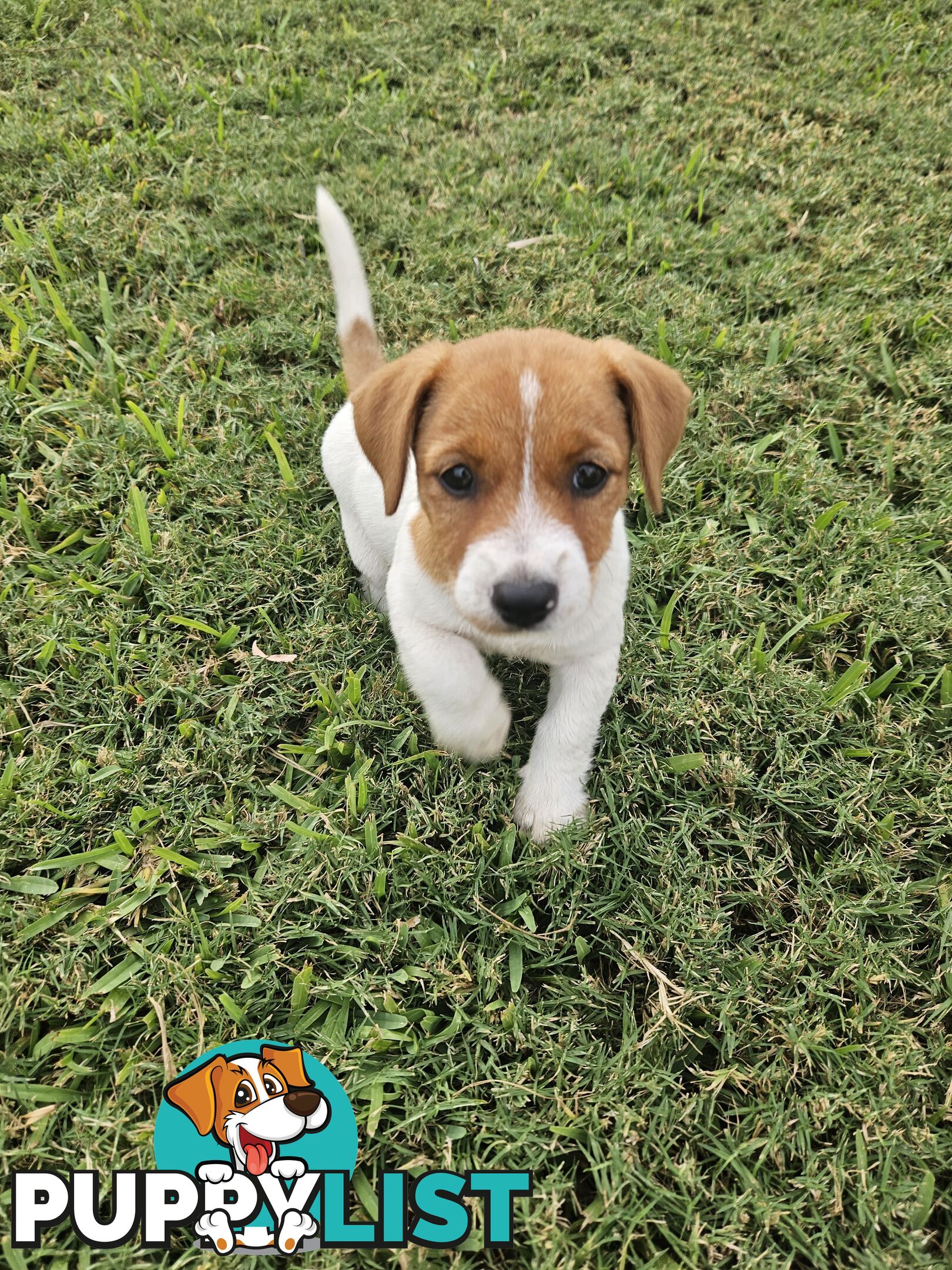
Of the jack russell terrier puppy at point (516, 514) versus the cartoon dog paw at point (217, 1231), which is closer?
the cartoon dog paw at point (217, 1231)

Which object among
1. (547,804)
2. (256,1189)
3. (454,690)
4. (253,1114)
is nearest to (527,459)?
(454,690)

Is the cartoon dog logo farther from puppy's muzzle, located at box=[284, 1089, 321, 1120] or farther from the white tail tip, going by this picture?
the white tail tip

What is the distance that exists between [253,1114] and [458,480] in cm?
204

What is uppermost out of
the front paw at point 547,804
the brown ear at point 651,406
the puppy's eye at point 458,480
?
the brown ear at point 651,406

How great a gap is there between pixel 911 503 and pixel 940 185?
3.13 metres

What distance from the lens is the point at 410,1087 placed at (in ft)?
7.98

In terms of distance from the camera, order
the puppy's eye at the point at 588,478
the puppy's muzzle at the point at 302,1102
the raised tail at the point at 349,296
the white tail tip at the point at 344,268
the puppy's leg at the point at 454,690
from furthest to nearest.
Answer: the white tail tip at the point at 344,268, the raised tail at the point at 349,296, the puppy's leg at the point at 454,690, the puppy's eye at the point at 588,478, the puppy's muzzle at the point at 302,1102

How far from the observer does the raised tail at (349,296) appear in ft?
12.4

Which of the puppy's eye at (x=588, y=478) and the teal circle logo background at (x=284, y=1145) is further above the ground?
the puppy's eye at (x=588, y=478)

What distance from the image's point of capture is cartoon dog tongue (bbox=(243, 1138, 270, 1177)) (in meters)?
2.27

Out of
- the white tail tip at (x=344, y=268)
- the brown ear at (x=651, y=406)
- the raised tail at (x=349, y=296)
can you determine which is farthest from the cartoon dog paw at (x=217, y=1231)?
the white tail tip at (x=344, y=268)

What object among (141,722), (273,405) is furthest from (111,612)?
(273,405)

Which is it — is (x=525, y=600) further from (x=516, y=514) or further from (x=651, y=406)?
(x=651, y=406)

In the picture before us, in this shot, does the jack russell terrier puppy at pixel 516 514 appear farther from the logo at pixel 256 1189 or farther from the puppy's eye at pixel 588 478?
the logo at pixel 256 1189
